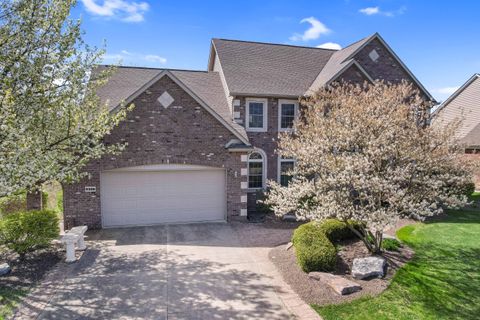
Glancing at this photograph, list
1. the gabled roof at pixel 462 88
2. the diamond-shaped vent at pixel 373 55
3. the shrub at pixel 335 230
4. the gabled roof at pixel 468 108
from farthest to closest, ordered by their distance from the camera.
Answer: the gabled roof at pixel 462 88 → the gabled roof at pixel 468 108 → the diamond-shaped vent at pixel 373 55 → the shrub at pixel 335 230

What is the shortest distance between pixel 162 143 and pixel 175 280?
6.16 metres

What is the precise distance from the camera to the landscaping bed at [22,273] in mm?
6840

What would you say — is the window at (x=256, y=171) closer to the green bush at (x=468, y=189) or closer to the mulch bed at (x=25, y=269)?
the mulch bed at (x=25, y=269)

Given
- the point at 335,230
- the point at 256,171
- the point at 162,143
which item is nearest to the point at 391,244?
the point at 335,230

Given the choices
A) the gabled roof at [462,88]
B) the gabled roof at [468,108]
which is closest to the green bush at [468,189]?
the gabled roof at [468,108]

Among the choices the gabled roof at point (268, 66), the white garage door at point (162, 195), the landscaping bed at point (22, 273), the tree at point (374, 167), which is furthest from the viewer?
the gabled roof at point (268, 66)

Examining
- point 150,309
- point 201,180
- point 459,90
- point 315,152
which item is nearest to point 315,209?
point 315,152

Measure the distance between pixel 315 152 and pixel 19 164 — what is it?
23.5ft

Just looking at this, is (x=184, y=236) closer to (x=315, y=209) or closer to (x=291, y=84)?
(x=315, y=209)

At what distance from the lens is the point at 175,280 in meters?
7.91

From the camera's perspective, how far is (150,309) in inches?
257

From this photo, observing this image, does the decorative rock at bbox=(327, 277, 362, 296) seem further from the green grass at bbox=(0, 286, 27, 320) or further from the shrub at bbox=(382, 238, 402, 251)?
the green grass at bbox=(0, 286, 27, 320)

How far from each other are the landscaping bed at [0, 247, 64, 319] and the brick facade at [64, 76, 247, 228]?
252 cm

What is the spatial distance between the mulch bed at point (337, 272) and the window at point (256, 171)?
6114 mm
